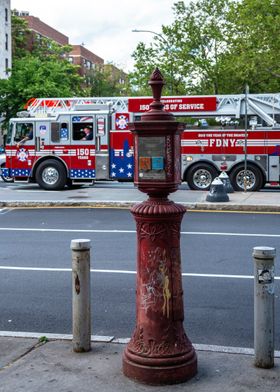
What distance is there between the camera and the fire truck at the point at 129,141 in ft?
68.2

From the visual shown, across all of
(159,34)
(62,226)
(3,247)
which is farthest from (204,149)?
(159,34)

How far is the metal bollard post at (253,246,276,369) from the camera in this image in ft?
16.2

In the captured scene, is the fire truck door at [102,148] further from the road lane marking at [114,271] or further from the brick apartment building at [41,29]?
the brick apartment building at [41,29]

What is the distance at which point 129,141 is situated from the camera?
70.4ft

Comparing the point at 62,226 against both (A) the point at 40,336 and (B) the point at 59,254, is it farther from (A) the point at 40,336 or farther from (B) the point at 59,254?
(A) the point at 40,336

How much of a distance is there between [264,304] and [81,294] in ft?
5.05

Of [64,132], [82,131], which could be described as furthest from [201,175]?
[64,132]

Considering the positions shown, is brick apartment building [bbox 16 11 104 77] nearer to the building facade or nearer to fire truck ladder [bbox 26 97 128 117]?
the building facade

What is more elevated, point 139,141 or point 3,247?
point 139,141

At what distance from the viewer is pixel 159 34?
41.8 meters

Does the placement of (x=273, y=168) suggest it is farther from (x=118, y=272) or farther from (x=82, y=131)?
(x=118, y=272)

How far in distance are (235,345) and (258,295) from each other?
1036 mm

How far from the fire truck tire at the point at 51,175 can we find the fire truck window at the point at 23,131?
119 centimetres

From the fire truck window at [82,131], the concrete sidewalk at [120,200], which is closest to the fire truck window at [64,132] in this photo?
the fire truck window at [82,131]
